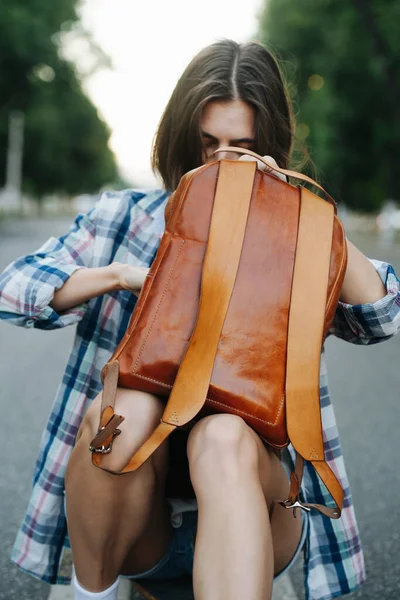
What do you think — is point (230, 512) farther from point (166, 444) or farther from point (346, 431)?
point (346, 431)

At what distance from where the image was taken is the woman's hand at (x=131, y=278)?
1.77 meters

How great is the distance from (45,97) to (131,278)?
3158 centimetres

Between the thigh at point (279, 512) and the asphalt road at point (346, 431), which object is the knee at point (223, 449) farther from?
the asphalt road at point (346, 431)

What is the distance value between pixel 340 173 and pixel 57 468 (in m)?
27.8

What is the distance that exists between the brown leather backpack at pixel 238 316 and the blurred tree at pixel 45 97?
21095mm

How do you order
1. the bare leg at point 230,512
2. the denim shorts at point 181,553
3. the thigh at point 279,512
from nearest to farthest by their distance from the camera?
the bare leg at point 230,512
the thigh at point 279,512
the denim shorts at point 181,553

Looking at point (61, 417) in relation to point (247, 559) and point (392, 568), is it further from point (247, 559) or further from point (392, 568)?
point (392, 568)

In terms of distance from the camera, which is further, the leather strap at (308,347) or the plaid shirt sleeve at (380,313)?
the plaid shirt sleeve at (380,313)

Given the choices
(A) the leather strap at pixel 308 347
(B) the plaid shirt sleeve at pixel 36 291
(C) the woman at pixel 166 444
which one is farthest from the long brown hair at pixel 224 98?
(A) the leather strap at pixel 308 347

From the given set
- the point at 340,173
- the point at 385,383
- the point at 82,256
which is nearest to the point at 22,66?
the point at 340,173

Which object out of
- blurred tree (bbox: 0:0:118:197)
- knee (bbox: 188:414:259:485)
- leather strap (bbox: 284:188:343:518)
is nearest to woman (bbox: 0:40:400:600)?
knee (bbox: 188:414:259:485)

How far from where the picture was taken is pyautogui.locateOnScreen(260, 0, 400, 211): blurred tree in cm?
1611

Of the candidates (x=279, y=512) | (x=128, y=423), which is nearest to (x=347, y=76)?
(x=279, y=512)

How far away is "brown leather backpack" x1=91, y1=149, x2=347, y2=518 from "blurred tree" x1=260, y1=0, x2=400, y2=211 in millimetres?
13216
